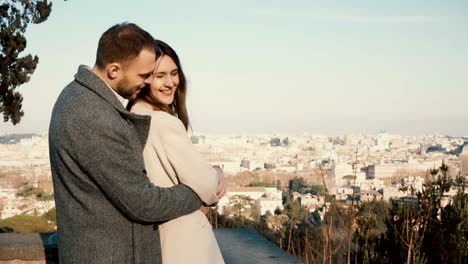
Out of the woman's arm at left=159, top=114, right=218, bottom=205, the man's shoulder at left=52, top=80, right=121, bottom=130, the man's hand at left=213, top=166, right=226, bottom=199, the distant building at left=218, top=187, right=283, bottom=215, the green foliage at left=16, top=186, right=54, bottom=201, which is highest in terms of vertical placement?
the man's shoulder at left=52, top=80, right=121, bottom=130

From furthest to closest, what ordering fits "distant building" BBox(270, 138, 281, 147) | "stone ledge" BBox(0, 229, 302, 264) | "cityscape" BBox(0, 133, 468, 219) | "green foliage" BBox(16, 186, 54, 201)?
1. "distant building" BBox(270, 138, 281, 147)
2. "green foliage" BBox(16, 186, 54, 201)
3. "cityscape" BBox(0, 133, 468, 219)
4. "stone ledge" BBox(0, 229, 302, 264)

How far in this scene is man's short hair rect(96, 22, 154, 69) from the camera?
63.9 inches

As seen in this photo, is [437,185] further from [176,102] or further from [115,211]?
[115,211]

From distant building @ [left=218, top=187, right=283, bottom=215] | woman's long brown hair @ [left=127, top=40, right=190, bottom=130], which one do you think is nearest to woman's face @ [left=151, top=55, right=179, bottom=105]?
woman's long brown hair @ [left=127, top=40, right=190, bottom=130]

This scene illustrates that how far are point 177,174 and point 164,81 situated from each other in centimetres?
33

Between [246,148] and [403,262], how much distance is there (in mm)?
67410

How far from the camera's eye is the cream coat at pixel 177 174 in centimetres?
185

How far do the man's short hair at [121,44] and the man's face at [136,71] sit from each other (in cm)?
1

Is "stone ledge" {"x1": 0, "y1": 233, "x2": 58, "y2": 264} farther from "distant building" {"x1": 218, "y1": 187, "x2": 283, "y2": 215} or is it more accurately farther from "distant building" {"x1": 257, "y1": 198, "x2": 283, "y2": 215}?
"distant building" {"x1": 257, "y1": 198, "x2": 283, "y2": 215}

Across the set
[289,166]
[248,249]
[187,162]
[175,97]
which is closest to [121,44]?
[187,162]

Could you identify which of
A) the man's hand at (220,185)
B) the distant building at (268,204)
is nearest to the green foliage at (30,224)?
the man's hand at (220,185)

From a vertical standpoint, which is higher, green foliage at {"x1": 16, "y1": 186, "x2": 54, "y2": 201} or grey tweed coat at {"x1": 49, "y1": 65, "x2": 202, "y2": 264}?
grey tweed coat at {"x1": 49, "y1": 65, "x2": 202, "y2": 264}

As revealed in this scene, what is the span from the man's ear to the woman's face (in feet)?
1.15

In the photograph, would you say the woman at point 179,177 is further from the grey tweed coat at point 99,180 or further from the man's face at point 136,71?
the man's face at point 136,71
